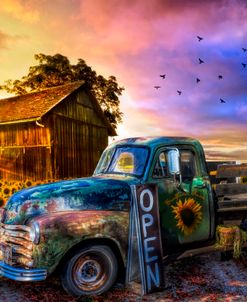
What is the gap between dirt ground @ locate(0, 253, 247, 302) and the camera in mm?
5276

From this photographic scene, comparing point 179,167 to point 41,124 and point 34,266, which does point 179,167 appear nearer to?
point 34,266

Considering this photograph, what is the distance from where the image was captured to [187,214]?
6.30m

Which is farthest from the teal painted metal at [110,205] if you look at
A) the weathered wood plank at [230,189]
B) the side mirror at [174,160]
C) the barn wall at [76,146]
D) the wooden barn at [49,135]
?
the barn wall at [76,146]

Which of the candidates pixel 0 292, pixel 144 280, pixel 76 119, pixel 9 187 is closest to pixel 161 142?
pixel 144 280

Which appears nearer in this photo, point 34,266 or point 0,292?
point 34,266

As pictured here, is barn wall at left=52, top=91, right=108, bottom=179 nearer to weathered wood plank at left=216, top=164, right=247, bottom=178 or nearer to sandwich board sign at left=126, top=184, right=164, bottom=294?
weathered wood plank at left=216, top=164, right=247, bottom=178

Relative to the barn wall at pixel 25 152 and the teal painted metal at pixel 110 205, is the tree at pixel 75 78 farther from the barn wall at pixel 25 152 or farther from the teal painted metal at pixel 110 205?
the teal painted metal at pixel 110 205

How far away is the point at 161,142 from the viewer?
6.25 m

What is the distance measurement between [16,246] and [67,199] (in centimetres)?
99

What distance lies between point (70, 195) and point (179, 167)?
6.23 feet

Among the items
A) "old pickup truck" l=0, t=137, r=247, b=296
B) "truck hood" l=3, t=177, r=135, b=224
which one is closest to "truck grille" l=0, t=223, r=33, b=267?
"old pickup truck" l=0, t=137, r=247, b=296

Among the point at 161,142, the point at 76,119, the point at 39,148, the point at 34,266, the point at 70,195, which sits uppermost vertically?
the point at 76,119

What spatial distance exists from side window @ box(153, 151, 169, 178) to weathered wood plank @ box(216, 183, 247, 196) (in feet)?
6.37

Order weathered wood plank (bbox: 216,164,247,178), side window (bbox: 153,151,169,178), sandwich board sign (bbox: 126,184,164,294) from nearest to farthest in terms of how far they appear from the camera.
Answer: sandwich board sign (bbox: 126,184,164,294), side window (bbox: 153,151,169,178), weathered wood plank (bbox: 216,164,247,178)
